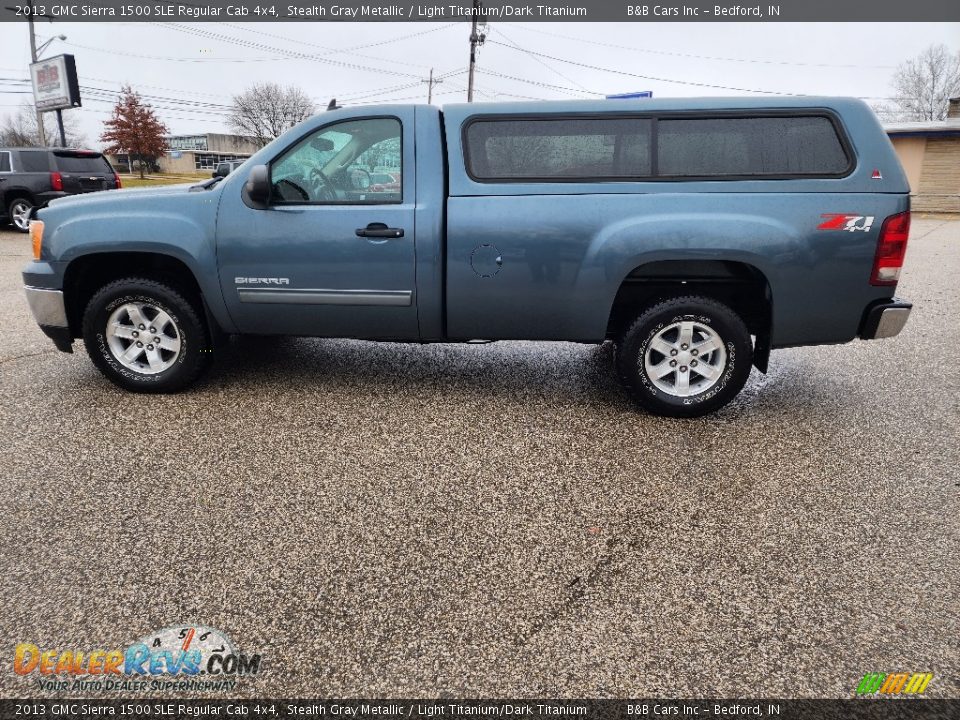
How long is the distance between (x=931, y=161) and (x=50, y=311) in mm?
30091

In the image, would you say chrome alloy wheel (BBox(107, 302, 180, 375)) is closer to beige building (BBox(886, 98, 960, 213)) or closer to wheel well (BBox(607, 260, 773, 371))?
wheel well (BBox(607, 260, 773, 371))

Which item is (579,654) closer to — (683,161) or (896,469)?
(896,469)

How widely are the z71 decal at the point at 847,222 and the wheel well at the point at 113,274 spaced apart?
380 cm

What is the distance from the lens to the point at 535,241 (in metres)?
3.76

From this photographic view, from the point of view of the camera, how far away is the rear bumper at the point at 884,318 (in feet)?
12.0

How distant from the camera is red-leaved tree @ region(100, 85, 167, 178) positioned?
5553cm

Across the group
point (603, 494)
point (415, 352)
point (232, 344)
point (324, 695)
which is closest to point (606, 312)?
point (603, 494)

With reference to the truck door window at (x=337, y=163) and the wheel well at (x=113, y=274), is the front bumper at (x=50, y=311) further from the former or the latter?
the truck door window at (x=337, y=163)

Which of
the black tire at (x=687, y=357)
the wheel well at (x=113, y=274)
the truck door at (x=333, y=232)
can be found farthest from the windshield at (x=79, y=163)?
the black tire at (x=687, y=357)

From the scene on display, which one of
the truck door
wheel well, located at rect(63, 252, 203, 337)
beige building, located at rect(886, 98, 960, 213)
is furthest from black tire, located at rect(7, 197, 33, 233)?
beige building, located at rect(886, 98, 960, 213)

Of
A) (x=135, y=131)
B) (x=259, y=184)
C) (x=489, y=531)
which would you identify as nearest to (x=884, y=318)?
(x=489, y=531)

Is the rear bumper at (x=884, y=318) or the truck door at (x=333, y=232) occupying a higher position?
the truck door at (x=333, y=232)

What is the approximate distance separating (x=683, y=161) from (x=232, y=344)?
12.5 feet

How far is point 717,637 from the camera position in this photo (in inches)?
84.2
